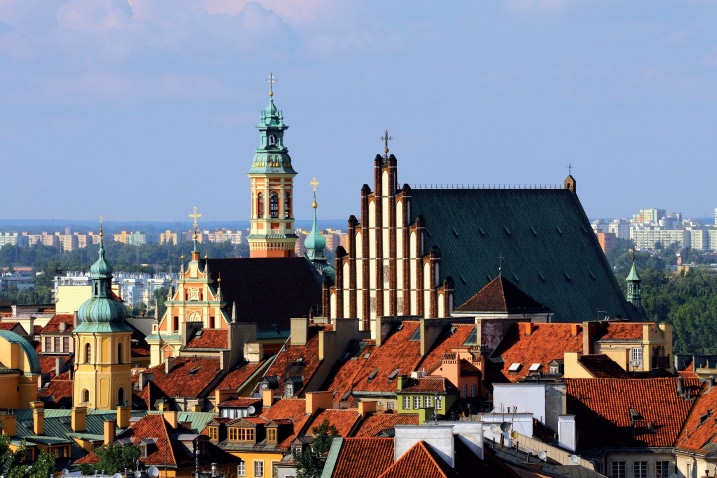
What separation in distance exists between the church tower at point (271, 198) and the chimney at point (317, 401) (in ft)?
261

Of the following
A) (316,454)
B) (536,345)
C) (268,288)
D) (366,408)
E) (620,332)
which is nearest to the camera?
(316,454)

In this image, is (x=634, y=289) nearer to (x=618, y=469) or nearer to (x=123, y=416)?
(x=123, y=416)

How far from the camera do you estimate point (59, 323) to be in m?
158

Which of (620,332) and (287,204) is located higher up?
(287,204)

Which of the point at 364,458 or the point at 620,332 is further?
the point at 620,332

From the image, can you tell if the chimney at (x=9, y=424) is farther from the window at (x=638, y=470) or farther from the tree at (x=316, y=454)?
the window at (x=638, y=470)

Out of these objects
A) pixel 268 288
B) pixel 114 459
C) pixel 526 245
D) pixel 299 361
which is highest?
pixel 526 245

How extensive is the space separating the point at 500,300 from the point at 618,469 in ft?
111

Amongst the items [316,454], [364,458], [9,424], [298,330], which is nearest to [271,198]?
[298,330]

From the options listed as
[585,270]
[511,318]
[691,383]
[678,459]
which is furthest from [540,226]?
[678,459]

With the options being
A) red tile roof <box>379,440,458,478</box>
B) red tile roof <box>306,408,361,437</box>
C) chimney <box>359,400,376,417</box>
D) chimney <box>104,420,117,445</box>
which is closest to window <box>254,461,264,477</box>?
red tile roof <box>306,408,361,437</box>

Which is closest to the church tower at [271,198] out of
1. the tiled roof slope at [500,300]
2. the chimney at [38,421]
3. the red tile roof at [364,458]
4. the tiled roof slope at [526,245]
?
the tiled roof slope at [526,245]

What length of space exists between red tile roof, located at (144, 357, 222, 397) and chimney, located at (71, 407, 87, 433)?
Answer: 11.1 metres

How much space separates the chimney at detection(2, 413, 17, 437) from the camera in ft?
337
